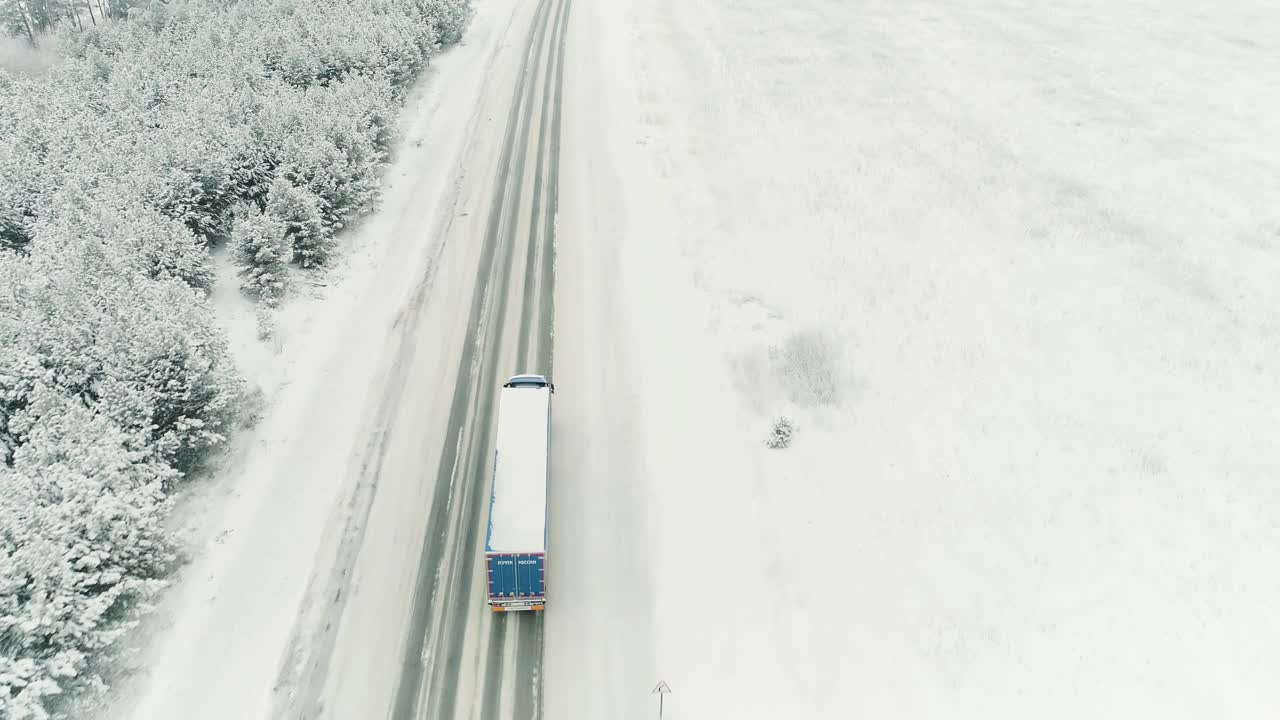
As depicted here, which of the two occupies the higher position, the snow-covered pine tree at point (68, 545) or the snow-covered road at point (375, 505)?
the snow-covered pine tree at point (68, 545)

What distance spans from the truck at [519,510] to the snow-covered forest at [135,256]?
7.61 meters

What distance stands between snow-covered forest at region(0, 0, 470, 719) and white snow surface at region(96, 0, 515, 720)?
0.86 meters

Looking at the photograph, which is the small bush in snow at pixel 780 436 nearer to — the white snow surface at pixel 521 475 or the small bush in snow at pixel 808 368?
the small bush in snow at pixel 808 368

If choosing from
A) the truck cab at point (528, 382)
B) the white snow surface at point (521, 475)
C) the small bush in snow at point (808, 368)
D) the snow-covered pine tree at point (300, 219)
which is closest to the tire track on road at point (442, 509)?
the white snow surface at point (521, 475)

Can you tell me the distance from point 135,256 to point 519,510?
18.4m

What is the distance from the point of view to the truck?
47.5 feet

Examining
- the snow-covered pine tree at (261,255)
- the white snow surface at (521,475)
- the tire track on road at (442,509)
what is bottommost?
the tire track on road at (442,509)

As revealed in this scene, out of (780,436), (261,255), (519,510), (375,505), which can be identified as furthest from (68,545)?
(780,436)

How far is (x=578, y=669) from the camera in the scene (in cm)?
1470

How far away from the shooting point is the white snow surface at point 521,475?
1470 cm

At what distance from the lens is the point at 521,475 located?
16.0m

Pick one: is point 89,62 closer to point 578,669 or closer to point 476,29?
point 476,29

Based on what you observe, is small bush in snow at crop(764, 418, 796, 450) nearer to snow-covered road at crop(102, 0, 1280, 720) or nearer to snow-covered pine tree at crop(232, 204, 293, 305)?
snow-covered road at crop(102, 0, 1280, 720)

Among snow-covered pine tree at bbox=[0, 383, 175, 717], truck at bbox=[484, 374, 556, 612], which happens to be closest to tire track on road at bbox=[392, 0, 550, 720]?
truck at bbox=[484, 374, 556, 612]
